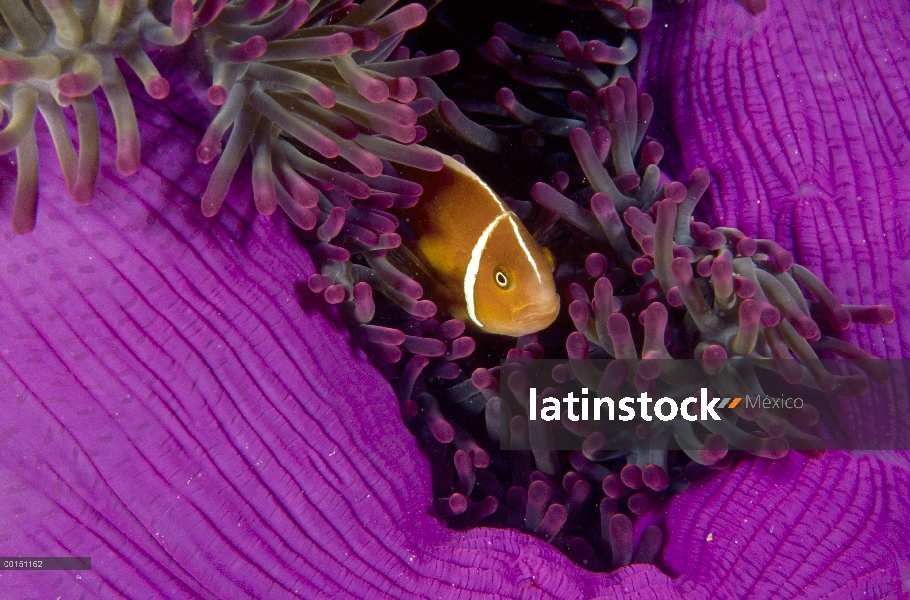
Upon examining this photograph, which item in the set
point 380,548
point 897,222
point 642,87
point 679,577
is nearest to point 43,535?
point 380,548

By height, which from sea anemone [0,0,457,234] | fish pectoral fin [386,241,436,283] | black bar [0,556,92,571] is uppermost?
sea anemone [0,0,457,234]

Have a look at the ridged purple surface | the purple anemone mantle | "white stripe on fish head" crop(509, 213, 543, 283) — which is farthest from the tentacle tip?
the ridged purple surface

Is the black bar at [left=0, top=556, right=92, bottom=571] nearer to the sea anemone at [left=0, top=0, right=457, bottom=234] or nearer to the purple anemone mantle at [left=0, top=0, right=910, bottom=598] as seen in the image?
the purple anemone mantle at [left=0, top=0, right=910, bottom=598]

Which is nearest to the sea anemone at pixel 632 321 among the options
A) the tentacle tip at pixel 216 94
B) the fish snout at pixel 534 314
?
the fish snout at pixel 534 314

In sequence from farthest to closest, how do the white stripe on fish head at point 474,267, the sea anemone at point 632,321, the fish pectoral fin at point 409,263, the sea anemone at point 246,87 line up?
the fish pectoral fin at point 409,263
the white stripe on fish head at point 474,267
the sea anemone at point 632,321
the sea anemone at point 246,87

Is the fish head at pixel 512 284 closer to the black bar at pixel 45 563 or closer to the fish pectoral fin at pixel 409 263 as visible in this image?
the fish pectoral fin at pixel 409 263

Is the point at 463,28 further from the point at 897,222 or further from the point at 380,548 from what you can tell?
the point at 380,548
